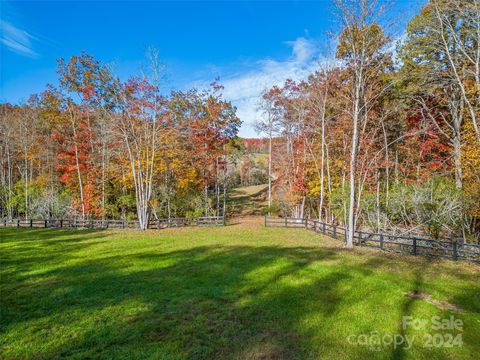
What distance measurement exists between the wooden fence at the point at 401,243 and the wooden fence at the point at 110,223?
6105mm

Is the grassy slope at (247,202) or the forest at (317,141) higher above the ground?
the forest at (317,141)

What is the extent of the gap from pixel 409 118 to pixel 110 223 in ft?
92.2

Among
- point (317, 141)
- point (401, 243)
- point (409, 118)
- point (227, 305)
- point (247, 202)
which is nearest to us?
point (227, 305)

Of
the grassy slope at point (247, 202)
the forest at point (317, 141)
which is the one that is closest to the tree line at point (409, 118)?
the forest at point (317, 141)

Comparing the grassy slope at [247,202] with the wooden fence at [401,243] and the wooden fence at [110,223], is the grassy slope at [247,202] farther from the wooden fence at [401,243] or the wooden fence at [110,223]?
the wooden fence at [401,243]

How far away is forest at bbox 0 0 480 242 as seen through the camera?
15.1 m

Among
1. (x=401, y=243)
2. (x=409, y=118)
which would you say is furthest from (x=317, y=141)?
(x=401, y=243)

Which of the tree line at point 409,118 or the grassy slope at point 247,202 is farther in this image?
the grassy slope at point 247,202

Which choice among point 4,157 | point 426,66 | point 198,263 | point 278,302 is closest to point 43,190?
point 4,157

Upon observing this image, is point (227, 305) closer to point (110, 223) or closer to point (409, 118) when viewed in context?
point (110, 223)

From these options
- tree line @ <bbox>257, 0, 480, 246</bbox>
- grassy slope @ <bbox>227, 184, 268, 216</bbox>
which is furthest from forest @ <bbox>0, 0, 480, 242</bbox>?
grassy slope @ <bbox>227, 184, 268, 216</bbox>

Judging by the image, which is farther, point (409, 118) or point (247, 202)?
point (247, 202)

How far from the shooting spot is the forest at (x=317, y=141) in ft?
49.4

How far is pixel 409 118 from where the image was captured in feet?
75.1
